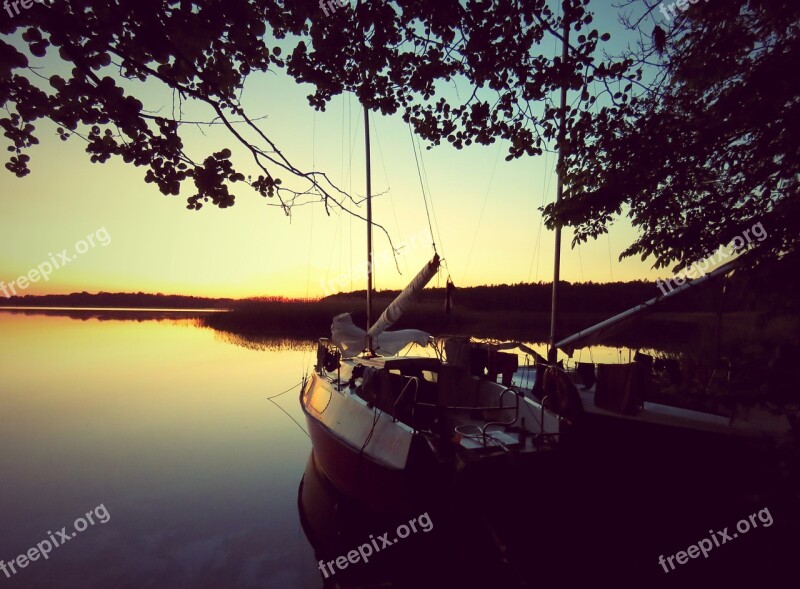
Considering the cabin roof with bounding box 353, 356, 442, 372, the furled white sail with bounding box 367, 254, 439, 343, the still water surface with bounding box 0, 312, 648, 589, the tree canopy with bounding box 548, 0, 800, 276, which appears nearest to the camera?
the tree canopy with bounding box 548, 0, 800, 276

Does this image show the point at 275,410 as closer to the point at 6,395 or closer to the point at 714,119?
the point at 6,395

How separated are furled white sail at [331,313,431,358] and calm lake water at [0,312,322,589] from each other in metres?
3.81

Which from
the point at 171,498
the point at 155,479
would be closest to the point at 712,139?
the point at 171,498

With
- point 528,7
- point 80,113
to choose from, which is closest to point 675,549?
point 528,7

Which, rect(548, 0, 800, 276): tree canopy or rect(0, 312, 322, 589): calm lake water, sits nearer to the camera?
rect(548, 0, 800, 276): tree canopy

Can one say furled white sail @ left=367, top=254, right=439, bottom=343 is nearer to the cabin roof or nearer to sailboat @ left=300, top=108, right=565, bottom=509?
sailboat @ left=300, top=108, right=565, bottom=509

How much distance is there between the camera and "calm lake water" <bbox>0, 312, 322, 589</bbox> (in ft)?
23.9

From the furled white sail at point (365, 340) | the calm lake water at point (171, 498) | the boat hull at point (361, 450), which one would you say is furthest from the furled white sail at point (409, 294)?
the calm lake water at point (171, 498)

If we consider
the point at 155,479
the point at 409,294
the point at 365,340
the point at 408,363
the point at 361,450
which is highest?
the point at 409,294

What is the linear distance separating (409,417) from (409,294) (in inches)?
162

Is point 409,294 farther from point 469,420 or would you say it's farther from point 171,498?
point 171,498

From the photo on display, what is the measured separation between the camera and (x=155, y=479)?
11227 mm

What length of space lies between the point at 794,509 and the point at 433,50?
5.11 meters

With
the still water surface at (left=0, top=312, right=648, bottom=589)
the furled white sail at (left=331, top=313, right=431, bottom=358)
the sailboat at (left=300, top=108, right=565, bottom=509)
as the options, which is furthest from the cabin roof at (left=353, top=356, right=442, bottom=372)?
the still water surface at (left=0, top=312, right=648, bottom=589)
